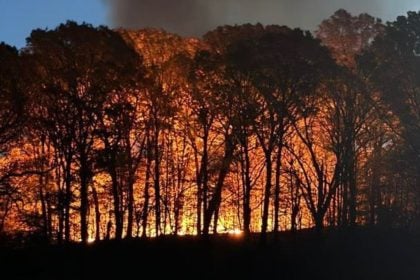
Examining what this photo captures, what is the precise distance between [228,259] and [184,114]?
1128 centimetres

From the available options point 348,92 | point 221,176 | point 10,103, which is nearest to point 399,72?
point 348,92

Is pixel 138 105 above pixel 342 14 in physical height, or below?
below

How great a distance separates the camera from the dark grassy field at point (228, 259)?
31672 mm

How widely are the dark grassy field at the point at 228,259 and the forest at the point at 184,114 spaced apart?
1.63 m

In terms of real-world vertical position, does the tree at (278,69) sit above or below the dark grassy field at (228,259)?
above

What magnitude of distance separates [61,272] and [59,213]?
7706mm

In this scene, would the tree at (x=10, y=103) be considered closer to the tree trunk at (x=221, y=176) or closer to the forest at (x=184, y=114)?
the forest at (x=184, y=114)

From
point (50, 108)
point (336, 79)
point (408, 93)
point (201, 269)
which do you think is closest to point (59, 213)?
point (50, 108)

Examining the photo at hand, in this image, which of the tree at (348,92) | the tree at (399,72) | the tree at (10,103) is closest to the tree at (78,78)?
the tree at (10,103)

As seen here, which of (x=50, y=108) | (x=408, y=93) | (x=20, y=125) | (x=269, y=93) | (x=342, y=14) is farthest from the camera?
(x=342, y=14)

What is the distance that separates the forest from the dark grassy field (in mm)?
1626

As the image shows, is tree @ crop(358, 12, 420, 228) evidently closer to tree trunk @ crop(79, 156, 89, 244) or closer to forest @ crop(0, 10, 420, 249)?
forest @ crop(0, 10, 420, 249)

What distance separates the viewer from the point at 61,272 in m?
31.2

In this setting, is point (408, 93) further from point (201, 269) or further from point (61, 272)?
point (61, 272)
